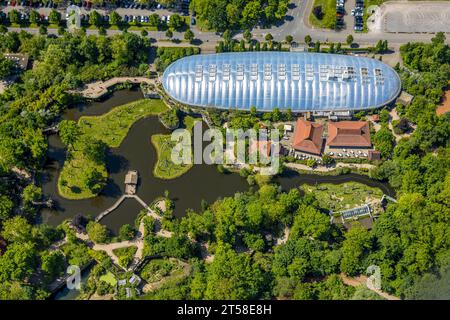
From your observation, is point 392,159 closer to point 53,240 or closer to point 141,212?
point 141,212

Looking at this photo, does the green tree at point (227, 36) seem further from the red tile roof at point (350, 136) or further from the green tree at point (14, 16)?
the green tree at point (14, 16)

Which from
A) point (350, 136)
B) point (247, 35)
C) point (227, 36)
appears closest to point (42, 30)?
point (227, 36)

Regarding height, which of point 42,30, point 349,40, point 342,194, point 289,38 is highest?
point 42,30

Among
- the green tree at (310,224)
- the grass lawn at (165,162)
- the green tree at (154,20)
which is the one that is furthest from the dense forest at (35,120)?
the green tree at (310,224)

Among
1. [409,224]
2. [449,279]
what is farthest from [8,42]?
[449,279]

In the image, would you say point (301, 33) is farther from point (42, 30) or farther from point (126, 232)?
point (126, 232)

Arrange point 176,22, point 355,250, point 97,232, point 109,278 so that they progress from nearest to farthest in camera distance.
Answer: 1. point 355,250
2. point 109,278
3. point 97,232
4. point 176,22

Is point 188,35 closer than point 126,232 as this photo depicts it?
No

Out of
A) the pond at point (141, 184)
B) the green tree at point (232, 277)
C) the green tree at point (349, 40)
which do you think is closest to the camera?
the green tree at point (232, 277)
